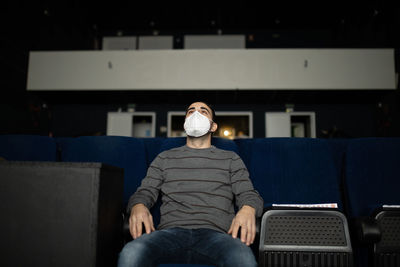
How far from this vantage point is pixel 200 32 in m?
6.87

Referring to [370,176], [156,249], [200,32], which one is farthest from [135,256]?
[200,32]

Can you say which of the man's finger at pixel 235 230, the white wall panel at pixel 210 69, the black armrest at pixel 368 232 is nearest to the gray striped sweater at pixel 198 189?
the man's finger at pixel 235 230

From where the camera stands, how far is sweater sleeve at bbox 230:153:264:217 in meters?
1.21

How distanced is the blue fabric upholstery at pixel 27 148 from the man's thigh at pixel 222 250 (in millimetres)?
1189

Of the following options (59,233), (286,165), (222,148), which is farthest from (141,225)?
(286,165)

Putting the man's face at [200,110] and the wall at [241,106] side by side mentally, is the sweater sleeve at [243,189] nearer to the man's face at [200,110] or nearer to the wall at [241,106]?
the man's face at [200,110]

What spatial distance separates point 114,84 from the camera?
527 centimetres

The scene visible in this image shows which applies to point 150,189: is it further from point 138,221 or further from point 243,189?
point 243,189

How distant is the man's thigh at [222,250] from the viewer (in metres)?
0.97

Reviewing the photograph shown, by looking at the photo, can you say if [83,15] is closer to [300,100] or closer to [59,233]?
[300,100]

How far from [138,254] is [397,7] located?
540cm

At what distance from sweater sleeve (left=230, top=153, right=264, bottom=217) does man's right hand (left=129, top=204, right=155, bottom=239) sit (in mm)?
410

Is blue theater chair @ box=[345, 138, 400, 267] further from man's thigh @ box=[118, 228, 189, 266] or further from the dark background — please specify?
the dark background

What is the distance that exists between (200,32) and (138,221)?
6413mm
